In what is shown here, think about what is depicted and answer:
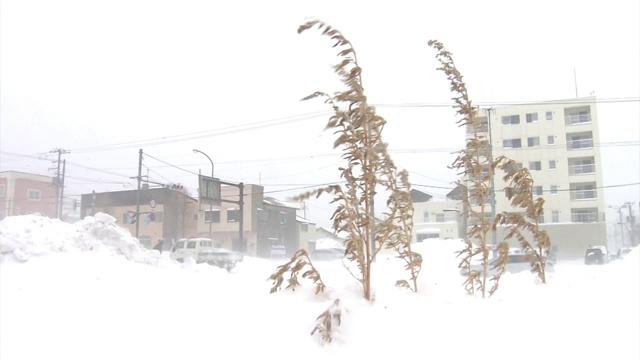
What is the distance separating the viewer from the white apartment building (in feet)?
118

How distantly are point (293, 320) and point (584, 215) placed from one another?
37.7 meters

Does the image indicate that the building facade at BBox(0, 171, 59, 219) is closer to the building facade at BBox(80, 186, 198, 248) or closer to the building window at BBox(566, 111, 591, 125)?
the building facade at BBox(80, 186, 198, 248)

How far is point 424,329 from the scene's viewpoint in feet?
11.9

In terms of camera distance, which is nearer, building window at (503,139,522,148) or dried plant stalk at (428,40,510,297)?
dried plant stalk at (428,40,510,297)

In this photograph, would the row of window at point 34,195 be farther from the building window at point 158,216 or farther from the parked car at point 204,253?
the building window at point 158,216

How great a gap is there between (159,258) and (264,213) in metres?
16.9

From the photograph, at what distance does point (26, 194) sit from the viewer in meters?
18.6

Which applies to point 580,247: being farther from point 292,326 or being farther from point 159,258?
point 292,326

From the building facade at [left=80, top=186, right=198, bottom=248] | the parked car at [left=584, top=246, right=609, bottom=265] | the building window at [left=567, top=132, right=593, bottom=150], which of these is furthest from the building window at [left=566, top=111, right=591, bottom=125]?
the building facade at [left=80, top=186, right=198, bottom=248]

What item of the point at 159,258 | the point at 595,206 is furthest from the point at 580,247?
the point at 159,258

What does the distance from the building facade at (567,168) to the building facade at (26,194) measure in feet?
90.2

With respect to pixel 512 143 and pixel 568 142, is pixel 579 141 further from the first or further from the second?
pixel 512 143

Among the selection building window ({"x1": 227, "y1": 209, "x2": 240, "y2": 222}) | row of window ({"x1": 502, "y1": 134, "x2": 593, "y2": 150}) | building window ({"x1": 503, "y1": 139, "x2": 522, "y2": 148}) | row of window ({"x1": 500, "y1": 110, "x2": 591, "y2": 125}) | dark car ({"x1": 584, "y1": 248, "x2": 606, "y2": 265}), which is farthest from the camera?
building window ({"x1": 503, "y1": 139, "x2": 522, "y2": 148})

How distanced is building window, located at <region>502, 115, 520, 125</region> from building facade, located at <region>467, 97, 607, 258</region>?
92 centimetres
